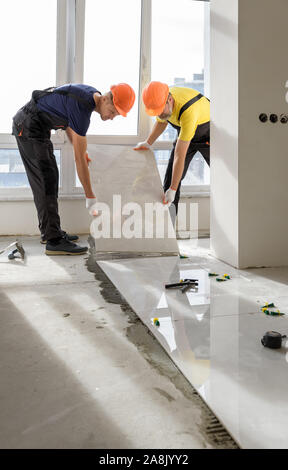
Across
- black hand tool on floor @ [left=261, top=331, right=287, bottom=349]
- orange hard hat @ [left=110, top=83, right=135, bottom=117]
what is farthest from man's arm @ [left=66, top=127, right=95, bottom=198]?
black hand tool on floor @ [left=261, top=331, right=287, bottom=349]

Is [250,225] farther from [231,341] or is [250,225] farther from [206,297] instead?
[231,341]

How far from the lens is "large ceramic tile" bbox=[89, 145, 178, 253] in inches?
118

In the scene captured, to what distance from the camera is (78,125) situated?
2617mm

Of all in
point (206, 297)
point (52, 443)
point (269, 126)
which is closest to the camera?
point (52, 443)

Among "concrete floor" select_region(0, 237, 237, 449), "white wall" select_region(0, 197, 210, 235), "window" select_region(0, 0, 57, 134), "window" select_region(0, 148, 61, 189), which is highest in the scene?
"window" select_region(0, 0, 57, 134)

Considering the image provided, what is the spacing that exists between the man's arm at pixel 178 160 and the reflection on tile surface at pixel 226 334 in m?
0.74

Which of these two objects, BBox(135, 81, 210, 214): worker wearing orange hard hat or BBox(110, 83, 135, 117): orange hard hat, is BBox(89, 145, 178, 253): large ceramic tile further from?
BBox(110, 83, 135, 117): orange hard hat

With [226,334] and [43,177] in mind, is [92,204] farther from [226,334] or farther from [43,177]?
[226,334]

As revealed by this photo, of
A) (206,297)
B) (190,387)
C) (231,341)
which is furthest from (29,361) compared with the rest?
(206,297)

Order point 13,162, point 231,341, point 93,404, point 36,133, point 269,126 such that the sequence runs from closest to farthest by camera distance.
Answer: point 93,404 → point 231,341 → point 269,126 → point 36,133 → point 13,162

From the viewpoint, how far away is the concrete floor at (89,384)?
97 centimetres

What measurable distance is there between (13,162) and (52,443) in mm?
3209

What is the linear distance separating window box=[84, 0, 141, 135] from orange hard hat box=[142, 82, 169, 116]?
3.39ft

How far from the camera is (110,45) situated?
3814mm
